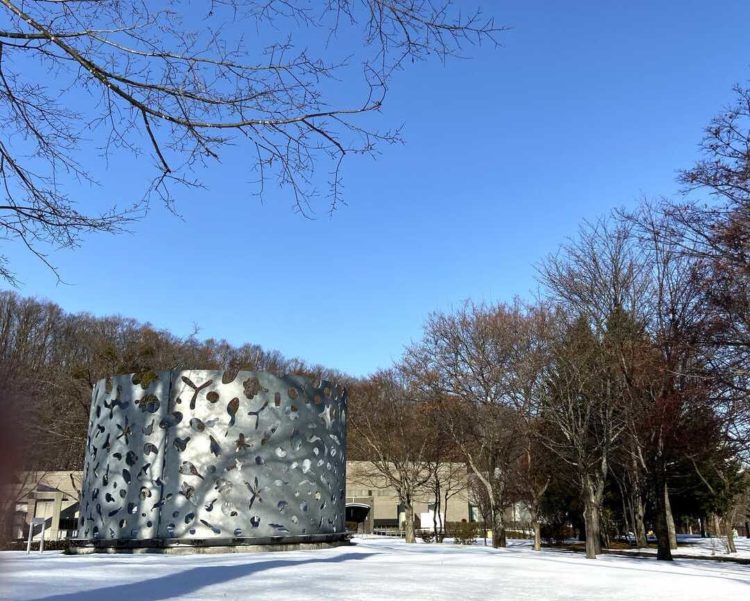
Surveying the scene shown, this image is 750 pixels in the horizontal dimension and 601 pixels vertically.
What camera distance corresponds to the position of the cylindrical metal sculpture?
433 inches

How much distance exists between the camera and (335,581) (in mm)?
6922

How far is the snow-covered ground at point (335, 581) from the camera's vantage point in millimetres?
5871

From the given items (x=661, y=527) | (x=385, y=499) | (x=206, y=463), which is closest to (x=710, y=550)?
(x=661, y=527)

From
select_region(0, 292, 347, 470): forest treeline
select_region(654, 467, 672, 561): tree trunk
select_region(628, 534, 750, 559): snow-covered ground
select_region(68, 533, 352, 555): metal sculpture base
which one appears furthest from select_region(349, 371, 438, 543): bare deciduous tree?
select_region(68, 533, 352, 555): metal sculpture base

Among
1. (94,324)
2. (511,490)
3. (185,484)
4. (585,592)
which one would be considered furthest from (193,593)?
(94,324)

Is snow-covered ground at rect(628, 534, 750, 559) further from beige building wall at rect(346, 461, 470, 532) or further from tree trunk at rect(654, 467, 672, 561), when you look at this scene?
beige building wall at rect(346, 461, 470, 532)

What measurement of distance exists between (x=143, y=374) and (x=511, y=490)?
67.0 feet

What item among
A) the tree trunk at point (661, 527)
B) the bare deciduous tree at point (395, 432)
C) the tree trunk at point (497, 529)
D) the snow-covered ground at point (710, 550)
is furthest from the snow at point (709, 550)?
the bare deciduous tree at point (395, 432)

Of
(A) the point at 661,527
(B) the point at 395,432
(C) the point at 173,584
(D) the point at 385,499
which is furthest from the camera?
(D) the point at 385,499

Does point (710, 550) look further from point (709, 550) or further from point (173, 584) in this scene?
point (173, 584)

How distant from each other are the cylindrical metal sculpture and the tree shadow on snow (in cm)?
250

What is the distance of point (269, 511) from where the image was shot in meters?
11.2

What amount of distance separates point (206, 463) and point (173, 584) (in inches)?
191

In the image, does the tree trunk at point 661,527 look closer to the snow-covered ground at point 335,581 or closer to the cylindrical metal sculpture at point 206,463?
the snow-covered ground at point 335,581
